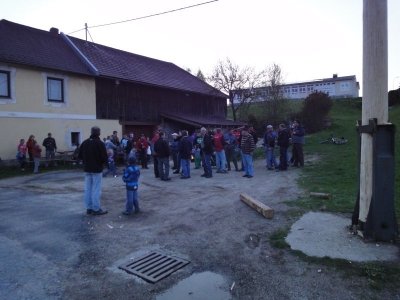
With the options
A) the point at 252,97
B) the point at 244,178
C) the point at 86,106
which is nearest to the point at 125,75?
the point at 86,106

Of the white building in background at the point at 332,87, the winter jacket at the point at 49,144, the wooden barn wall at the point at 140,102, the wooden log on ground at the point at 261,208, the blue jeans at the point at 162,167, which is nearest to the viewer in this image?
the wooden log on ground at the point at 261,208

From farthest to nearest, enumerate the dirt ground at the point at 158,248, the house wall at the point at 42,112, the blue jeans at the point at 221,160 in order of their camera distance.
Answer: the house wall at the point at 42,112
the blue jeans at the point at 221,160
the dirt ground at the point at 158,248

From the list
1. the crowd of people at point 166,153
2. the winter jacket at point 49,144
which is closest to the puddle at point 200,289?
the crowd of people at point 166,153

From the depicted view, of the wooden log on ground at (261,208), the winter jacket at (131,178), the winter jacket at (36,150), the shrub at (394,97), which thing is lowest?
the wooden log on ground at (261,208)

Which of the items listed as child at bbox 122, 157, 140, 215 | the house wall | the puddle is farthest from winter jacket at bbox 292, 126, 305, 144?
the house wall

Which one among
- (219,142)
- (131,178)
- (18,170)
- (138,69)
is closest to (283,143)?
(219,142)

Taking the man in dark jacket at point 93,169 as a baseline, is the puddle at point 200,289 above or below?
below

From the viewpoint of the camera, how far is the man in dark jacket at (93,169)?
7.58 metres

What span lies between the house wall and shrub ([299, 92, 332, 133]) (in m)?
19.5

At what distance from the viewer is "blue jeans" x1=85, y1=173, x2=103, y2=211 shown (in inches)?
299

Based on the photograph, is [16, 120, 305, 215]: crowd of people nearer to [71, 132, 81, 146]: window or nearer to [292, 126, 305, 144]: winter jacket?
[292, 126, 305, 144]: winter jacket

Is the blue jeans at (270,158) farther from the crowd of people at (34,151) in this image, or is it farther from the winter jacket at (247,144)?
the crowd of people at (34,151)

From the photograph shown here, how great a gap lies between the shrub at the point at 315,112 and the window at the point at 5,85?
25.4m

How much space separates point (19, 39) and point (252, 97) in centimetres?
2392
